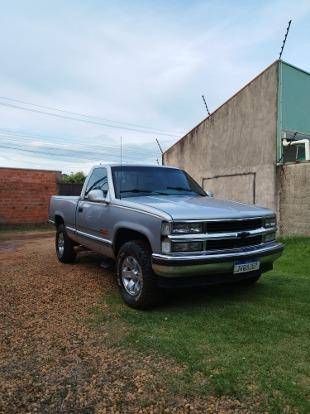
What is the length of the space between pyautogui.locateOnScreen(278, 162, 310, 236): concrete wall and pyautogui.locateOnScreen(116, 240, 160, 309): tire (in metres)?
6.59

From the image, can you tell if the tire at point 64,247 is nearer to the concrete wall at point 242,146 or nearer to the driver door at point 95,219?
the driver door at point 95,219

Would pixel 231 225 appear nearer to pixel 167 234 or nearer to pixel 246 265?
pixel 246 265

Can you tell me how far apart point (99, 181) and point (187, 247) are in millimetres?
2634

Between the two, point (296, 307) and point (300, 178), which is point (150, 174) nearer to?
point (296, 307)

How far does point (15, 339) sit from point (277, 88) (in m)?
9.96

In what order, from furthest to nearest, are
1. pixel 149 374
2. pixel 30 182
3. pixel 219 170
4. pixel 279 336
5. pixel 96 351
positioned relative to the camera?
pixel 30 182
pixel 219 170
pixel 279 336
pixel 96 351
pixel 149 374

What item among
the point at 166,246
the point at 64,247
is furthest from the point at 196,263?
the point at 64,247

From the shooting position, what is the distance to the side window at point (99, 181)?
6249mm

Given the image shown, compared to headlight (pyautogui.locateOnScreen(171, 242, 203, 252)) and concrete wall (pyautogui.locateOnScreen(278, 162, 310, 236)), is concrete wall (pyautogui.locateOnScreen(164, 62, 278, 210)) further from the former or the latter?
headlight (pyautogui.locateOnScreen(171, 242, 203, 252))

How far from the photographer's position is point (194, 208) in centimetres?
480

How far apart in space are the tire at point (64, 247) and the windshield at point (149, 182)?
94.2 inches

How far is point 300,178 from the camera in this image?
34.1 feet

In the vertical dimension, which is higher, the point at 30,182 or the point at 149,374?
the point at 30,182

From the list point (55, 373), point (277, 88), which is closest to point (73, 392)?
point (55, 373)
